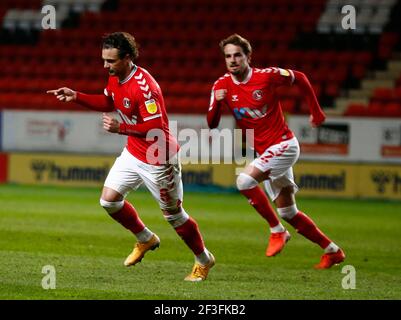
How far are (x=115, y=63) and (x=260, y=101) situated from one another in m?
1.88

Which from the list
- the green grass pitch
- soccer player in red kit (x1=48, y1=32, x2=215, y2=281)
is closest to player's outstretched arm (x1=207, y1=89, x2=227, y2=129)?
soccer player in red kit (x1=48, y1=32, x2=215, y2=281)

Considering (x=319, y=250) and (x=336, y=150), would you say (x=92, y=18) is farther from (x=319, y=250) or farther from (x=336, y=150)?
(x=319, y=250)

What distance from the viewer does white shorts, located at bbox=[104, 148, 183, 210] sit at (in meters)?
8.80

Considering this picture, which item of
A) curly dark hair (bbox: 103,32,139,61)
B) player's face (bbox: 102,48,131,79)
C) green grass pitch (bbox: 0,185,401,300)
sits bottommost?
green grass pitch (bbox: 0,185,401,300)

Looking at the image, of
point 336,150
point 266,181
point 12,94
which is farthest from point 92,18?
point 266,181

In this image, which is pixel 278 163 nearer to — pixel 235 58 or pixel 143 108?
pixel 235 58

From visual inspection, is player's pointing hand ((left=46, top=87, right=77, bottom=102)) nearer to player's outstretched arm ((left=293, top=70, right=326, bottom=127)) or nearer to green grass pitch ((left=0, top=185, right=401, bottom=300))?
green grass pitch ((left=0, top=185, right=401, bottom=300))

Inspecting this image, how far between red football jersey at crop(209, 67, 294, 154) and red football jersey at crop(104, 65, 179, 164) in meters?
1.29

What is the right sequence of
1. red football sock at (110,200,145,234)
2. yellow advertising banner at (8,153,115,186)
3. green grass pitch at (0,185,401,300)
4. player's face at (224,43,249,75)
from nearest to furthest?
green grass pitch at (0,185,401,300), red football sock at (110,200,145,234), player's face at (224,43,249,75), yellow advertising banner at (8,153,115,186)

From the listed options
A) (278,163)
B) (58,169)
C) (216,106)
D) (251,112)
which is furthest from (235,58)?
(58,169)

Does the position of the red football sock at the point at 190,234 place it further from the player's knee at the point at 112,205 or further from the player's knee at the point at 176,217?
the player's knee at the point at 112,205

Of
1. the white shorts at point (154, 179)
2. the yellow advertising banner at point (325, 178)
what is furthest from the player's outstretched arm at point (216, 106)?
the yellow advertising banner at point (325, 178)

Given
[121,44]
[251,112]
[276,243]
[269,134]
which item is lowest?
[276,243]

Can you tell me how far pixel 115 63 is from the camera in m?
8.73
